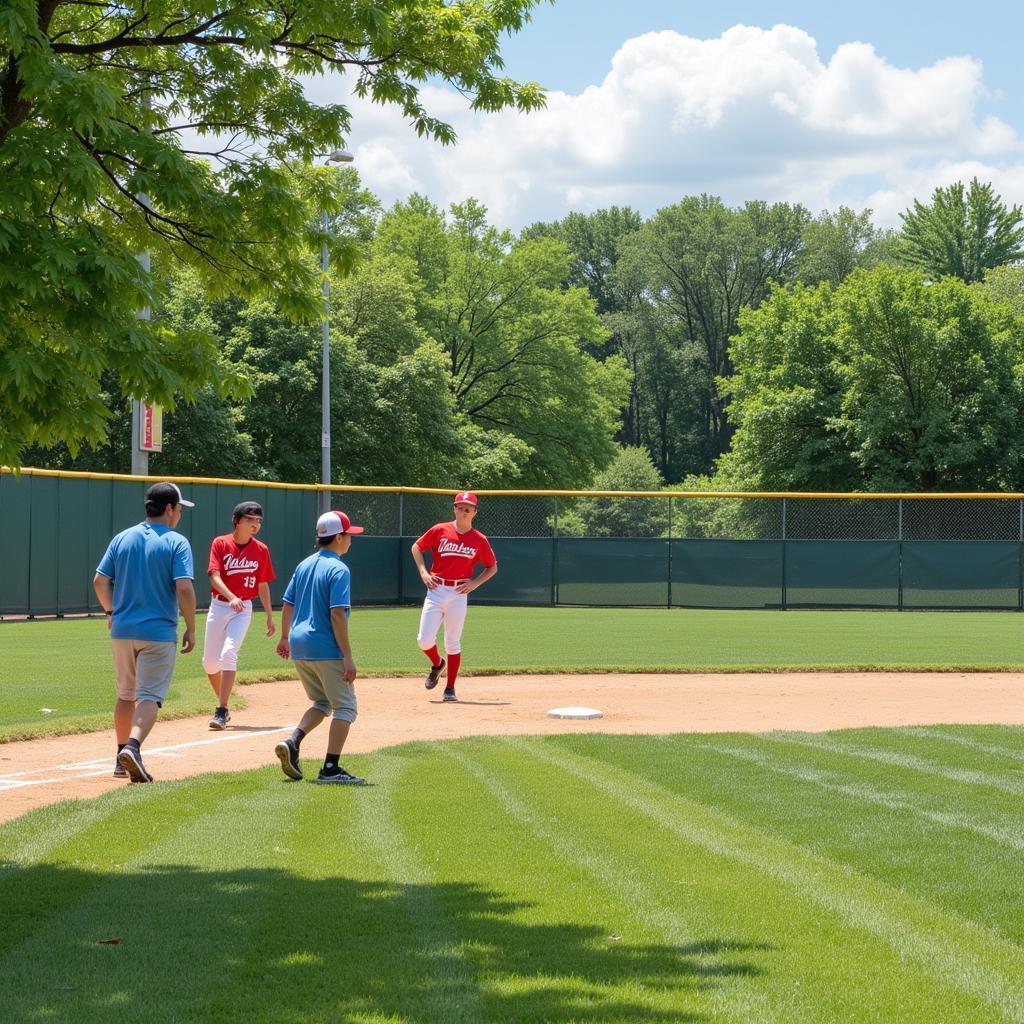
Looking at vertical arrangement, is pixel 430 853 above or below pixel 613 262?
below

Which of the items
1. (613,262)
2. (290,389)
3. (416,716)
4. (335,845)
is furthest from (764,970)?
(613,262)

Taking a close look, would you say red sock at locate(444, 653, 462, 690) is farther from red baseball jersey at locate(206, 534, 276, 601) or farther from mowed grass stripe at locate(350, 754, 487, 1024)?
mowed grass stripe at locate(350, 754, 487, 1024)

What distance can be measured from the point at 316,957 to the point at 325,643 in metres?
3.87

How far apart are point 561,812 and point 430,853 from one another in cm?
130

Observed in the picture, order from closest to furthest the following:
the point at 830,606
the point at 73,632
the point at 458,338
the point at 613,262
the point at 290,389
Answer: the point at 73,632 → the point at 830,606 → the point at 290,389 → the point at 458,338 → the point at 613,262

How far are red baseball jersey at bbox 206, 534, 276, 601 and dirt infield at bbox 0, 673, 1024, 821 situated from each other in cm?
127

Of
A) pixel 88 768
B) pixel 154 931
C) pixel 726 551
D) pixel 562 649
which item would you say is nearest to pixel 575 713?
pixel 88 768

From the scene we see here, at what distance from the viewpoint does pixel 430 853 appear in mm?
6484

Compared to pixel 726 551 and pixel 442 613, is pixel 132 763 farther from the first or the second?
pixel 726 551

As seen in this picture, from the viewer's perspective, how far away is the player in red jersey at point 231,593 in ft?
39.0

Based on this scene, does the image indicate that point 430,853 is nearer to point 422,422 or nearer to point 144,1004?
point 144,1004

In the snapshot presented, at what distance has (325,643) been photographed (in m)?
8.52

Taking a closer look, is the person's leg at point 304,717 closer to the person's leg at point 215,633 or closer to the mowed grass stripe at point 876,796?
the mowed grass stripe at point 876,796

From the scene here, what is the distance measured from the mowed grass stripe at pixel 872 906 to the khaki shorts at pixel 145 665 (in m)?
2.98
